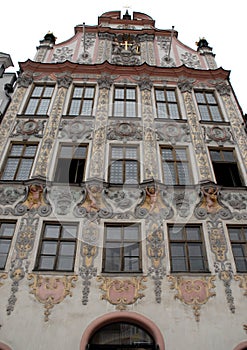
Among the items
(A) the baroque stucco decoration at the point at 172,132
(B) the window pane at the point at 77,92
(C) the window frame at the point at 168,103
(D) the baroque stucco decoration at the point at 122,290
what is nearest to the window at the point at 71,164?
(A) the baroque stucco decoration at the point at 172,132

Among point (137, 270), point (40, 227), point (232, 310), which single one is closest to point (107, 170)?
point (40, 227)

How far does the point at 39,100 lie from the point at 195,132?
790 centimetres

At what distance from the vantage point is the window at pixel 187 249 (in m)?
10.3

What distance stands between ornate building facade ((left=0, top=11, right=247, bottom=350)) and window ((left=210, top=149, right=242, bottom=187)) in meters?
0.06

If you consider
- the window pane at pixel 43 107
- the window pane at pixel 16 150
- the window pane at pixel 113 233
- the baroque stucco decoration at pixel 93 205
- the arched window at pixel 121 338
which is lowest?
the arched window at pixel 121 338

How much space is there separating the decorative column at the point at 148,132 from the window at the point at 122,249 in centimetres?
248

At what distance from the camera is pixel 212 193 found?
39.2ft

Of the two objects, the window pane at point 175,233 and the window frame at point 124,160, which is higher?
the window frame at point 124,160

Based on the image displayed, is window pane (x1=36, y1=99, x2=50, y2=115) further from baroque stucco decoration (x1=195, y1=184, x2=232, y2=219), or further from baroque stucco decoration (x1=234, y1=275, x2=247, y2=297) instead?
baroque stucco decoration (x1=234, y1=275, x2=247, y2=297)

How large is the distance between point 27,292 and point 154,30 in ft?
60.8

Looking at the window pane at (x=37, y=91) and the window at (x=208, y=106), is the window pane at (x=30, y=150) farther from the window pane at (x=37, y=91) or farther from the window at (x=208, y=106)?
the window at (x=208, y=106)

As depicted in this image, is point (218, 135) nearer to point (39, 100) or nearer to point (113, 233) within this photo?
point (113, 233)

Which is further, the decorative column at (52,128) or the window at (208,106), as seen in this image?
the window at (208,106)

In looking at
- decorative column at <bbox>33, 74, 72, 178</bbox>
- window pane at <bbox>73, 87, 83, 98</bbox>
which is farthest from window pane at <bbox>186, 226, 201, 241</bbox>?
window pane at <bbox>73, 87, 83, 98</bbox>
